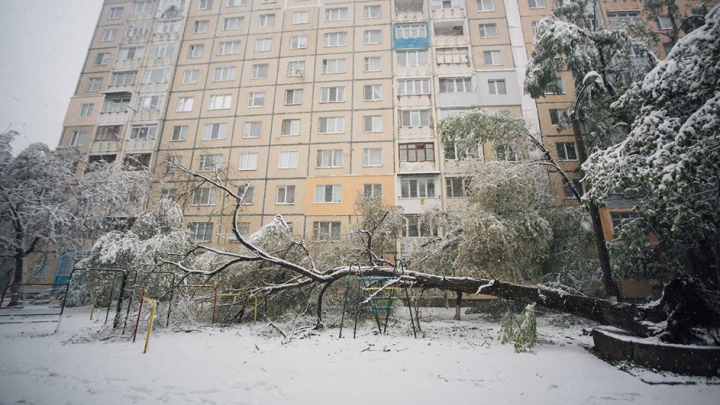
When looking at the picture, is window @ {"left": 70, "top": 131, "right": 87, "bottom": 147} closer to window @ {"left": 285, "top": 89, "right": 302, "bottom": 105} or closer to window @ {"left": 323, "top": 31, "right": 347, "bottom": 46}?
window @ {"left": 285, "top": 89, "right": 302, "bottom": 105}

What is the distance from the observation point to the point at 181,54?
29.0 meters

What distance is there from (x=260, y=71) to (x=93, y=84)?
17.6 meters

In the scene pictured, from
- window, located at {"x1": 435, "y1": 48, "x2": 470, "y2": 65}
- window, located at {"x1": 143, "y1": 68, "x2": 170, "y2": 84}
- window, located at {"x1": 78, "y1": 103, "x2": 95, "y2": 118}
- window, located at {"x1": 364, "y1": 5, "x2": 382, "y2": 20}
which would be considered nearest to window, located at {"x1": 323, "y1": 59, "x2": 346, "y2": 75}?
window, located at {"x1": 364, "y1": 5, "x2": 382, "y2": 20}

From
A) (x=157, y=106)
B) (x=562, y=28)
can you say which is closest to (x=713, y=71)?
(x=562, y=28)

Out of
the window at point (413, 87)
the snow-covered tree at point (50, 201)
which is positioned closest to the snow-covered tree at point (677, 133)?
the window at point (413, 87)

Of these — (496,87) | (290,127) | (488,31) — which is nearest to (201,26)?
(290,127)

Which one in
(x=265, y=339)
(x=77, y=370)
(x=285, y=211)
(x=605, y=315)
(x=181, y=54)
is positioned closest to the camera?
(x=77, y=370)

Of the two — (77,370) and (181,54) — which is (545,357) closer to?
(77,370)

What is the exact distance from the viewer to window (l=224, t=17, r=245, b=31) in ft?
95.8

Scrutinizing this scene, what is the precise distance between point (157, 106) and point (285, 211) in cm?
1716

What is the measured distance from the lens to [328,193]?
2369 centimetres

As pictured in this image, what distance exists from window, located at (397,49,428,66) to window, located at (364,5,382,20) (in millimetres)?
5174

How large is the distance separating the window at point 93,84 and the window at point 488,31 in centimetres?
3775

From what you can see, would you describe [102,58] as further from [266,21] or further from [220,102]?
[266,21]
